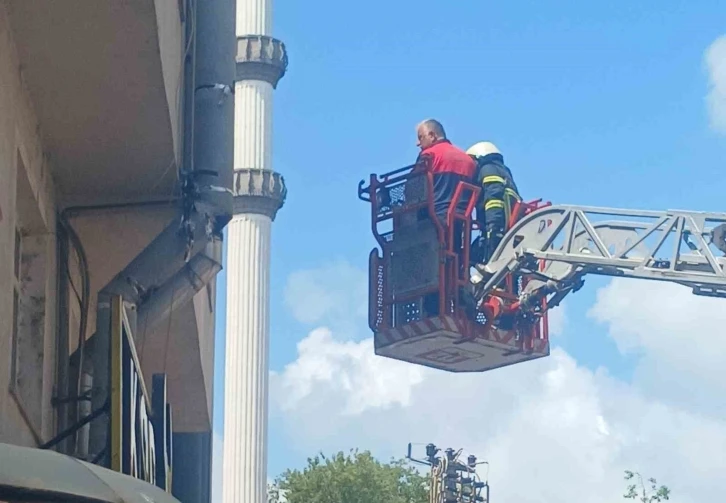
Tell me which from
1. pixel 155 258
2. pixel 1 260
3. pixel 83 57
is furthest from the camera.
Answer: pixel 155 258

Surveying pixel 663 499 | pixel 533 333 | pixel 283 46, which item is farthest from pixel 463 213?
pixel 283 46

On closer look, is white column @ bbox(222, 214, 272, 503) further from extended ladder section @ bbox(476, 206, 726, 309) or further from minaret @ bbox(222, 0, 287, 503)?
extended ladder section @ bbox(476, 206, 726, 309)

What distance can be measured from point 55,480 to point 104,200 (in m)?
7.42

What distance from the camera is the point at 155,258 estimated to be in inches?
435

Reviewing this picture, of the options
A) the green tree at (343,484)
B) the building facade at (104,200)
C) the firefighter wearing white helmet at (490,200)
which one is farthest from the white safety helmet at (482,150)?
the green tree at (343,484)

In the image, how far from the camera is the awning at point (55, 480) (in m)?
4.09

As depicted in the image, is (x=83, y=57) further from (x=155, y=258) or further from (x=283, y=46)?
(x=283, y=46)

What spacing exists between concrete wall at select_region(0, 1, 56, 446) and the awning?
142 inches

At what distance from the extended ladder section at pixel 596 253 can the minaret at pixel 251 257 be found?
16670 mm

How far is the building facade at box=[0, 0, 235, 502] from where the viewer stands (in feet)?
27.0

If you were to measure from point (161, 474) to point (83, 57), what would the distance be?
2.86m

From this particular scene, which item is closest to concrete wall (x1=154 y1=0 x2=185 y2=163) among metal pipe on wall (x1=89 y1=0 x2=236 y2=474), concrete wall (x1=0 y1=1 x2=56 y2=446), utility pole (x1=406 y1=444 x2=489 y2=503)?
metal pipe on wall (x1=89 y1=0 x2=236 y2=474)

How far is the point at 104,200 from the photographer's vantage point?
452 inches

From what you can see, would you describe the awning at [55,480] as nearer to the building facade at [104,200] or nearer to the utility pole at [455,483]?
the building facade at [104,200]
